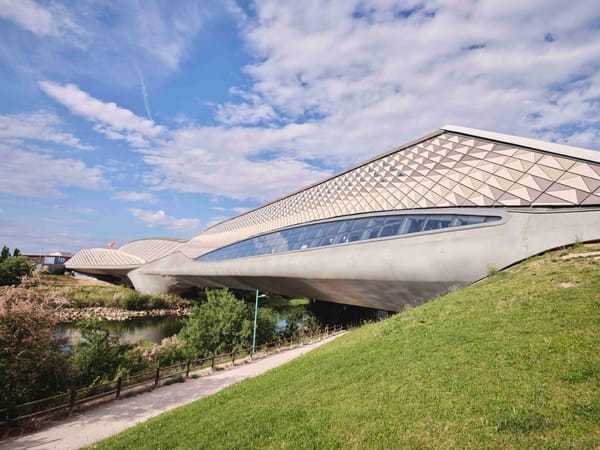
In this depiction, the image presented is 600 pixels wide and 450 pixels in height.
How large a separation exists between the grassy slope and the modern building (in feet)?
13.4

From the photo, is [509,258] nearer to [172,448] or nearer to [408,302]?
[408,302]

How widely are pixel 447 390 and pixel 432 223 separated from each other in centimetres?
1230

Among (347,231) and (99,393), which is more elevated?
(347,231)

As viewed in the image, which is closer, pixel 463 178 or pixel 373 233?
pixel 373 233

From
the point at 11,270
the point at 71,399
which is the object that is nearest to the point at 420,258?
the point at 71,399

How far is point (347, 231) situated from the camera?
21609 mm

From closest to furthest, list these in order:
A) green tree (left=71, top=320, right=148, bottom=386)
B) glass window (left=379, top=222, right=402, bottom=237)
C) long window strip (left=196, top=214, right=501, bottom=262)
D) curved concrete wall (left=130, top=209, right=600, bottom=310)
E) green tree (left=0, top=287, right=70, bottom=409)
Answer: green tree (left=0, top=287, right=70, bottom=409) < green tree (left=71, top=320, right=148, bottom=386) < curved concrete wall (left=130, top=209, right=600, bottom=310) < long window strip (left=196, top=214, right=501, bottom=262) < glass window (left=379, top=222, right=402, bottom=237)

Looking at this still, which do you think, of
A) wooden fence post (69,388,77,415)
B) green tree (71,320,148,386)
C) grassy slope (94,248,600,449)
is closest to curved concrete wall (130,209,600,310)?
grassy slope (94,248,600,449)

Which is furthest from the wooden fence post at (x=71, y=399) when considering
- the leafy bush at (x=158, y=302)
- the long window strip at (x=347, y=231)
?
the leafy bush at (x=158, y=302)

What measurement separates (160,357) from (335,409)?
15276mm

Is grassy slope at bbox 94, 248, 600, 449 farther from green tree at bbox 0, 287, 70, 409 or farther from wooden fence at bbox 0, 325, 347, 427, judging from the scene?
green tree at bbox 0, 287, 70, 409

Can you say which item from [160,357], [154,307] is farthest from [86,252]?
[160,357]

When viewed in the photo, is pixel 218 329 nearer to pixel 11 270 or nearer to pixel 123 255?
pixel 11 270

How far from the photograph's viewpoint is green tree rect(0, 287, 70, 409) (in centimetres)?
896
